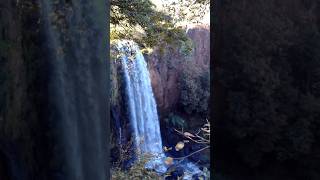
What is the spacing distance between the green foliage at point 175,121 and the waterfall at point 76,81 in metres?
14.1

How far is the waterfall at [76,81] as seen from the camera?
1.20 meters

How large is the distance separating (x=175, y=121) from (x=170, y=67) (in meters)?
1.71

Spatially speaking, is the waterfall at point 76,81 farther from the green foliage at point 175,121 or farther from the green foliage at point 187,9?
the green foliage at point 175,121

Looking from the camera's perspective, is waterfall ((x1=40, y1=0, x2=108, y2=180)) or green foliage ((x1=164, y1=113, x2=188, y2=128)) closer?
waterfall ((x1=40, y1=0, x2=108, y2=180))

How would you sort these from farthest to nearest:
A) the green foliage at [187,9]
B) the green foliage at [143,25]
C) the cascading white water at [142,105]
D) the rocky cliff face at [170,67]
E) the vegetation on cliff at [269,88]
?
the rocky cliff face at [170,67] < the cascading white water at [142,105] < the green foliage at [187,9] < the green foliage at [143,25] < the vegetation on cliff at [269,88]

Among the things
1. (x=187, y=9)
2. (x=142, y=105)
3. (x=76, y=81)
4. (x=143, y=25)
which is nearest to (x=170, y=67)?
(x=142, y=105)

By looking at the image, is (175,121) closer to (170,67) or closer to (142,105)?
(170,67)

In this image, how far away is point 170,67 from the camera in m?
15.3

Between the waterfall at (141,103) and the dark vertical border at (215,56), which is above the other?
the dark vertical border at (215,56)

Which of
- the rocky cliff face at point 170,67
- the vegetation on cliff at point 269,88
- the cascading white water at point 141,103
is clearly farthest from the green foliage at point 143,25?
the rocky cliff face at point 170,67

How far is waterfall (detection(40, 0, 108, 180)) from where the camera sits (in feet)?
3.94

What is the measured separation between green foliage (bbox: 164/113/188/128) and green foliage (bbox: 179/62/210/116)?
512 millimetres

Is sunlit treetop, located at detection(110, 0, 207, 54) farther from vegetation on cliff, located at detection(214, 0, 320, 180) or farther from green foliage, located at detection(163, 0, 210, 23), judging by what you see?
vegetation on cliff, located at detection(214, 0, 320, 180)

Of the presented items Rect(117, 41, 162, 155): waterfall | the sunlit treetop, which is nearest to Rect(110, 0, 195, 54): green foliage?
the sunlit treetop
